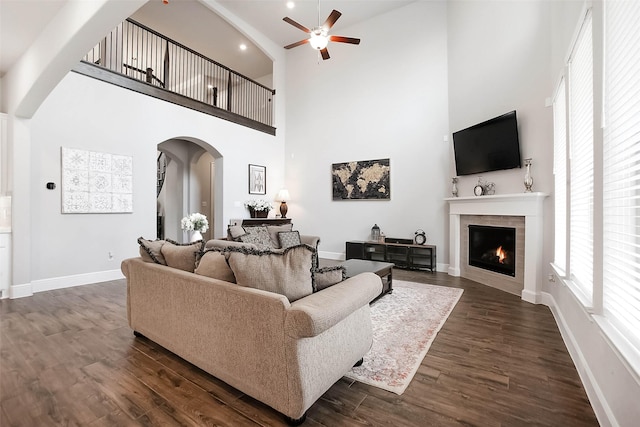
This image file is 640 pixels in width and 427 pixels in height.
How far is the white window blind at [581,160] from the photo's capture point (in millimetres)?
2037

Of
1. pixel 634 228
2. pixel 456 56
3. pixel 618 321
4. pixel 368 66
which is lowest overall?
pixel 618 321

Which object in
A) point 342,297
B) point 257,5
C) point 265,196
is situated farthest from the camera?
point 265,196

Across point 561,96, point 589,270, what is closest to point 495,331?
point 589,270

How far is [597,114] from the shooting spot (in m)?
1.61

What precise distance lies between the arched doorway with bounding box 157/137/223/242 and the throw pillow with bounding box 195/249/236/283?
6.19 m

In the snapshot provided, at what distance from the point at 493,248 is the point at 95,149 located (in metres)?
6.26

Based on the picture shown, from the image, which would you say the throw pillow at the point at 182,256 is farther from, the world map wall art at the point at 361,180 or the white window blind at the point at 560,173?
the world map wall art at the point at 361,180

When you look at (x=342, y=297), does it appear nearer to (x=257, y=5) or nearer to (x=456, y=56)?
(x=456, y=56)

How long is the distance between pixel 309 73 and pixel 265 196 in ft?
10.9

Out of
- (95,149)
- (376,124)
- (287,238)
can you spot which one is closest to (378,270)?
(287,238)

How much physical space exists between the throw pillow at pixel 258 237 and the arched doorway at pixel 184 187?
365 centimetres

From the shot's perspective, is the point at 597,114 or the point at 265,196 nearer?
the point at 597,114

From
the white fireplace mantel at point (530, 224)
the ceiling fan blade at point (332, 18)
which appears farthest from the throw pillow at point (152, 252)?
the white fireplace mantel at point (530, 224)

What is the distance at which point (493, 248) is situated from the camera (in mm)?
4441
